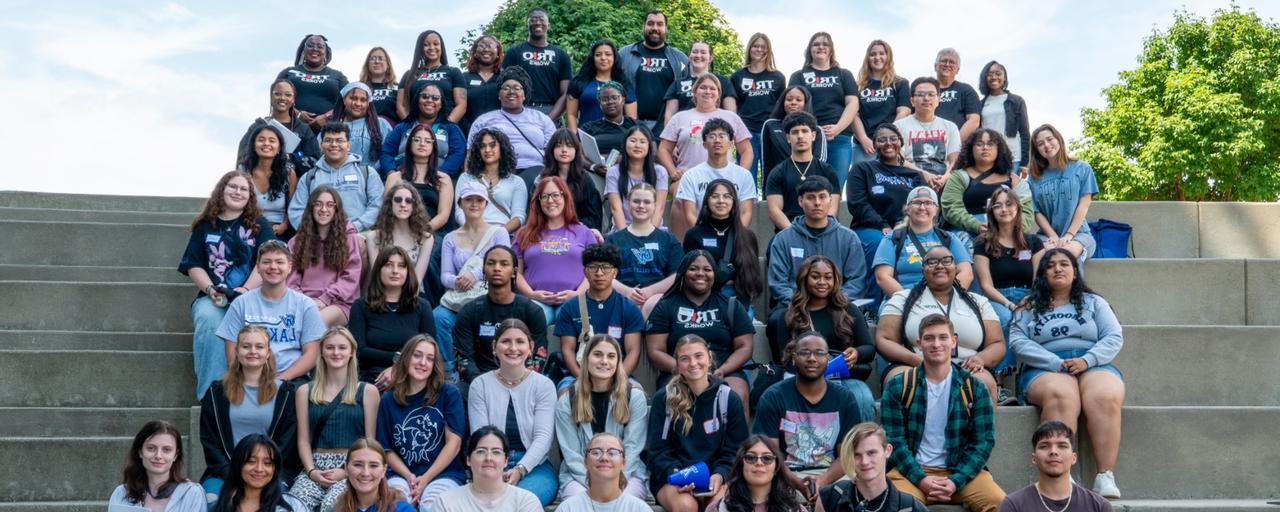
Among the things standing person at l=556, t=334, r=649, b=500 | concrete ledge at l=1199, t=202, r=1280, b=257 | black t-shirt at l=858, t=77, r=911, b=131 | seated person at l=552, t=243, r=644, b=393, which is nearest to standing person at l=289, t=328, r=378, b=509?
standing person at l=556, t=334, r=649, b=500

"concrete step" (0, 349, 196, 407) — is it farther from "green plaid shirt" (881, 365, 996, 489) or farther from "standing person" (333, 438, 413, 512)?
"green plaid shirt" (881, 365, 996, 489)

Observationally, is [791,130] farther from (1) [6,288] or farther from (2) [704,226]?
(1) [6,288]

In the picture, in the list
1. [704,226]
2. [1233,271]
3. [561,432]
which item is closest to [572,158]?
[704,226]

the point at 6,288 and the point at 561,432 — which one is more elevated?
the point at 6,288

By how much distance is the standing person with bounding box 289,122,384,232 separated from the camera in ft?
30.8

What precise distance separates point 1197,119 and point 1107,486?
846 inches

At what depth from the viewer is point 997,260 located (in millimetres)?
8633

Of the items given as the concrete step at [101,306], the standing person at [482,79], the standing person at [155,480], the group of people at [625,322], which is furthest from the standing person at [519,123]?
the standing person at [155,480]

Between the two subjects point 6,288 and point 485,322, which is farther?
point 6,288

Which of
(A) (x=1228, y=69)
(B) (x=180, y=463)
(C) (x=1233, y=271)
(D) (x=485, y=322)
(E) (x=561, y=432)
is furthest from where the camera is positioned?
(A) (x=1228, y=69)

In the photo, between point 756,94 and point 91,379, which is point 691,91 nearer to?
point 756,94

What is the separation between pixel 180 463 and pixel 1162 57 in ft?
87.9

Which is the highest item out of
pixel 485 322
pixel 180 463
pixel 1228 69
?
pixel 1228 69

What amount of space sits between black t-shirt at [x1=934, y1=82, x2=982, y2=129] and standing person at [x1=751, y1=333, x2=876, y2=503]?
4.94 metres
